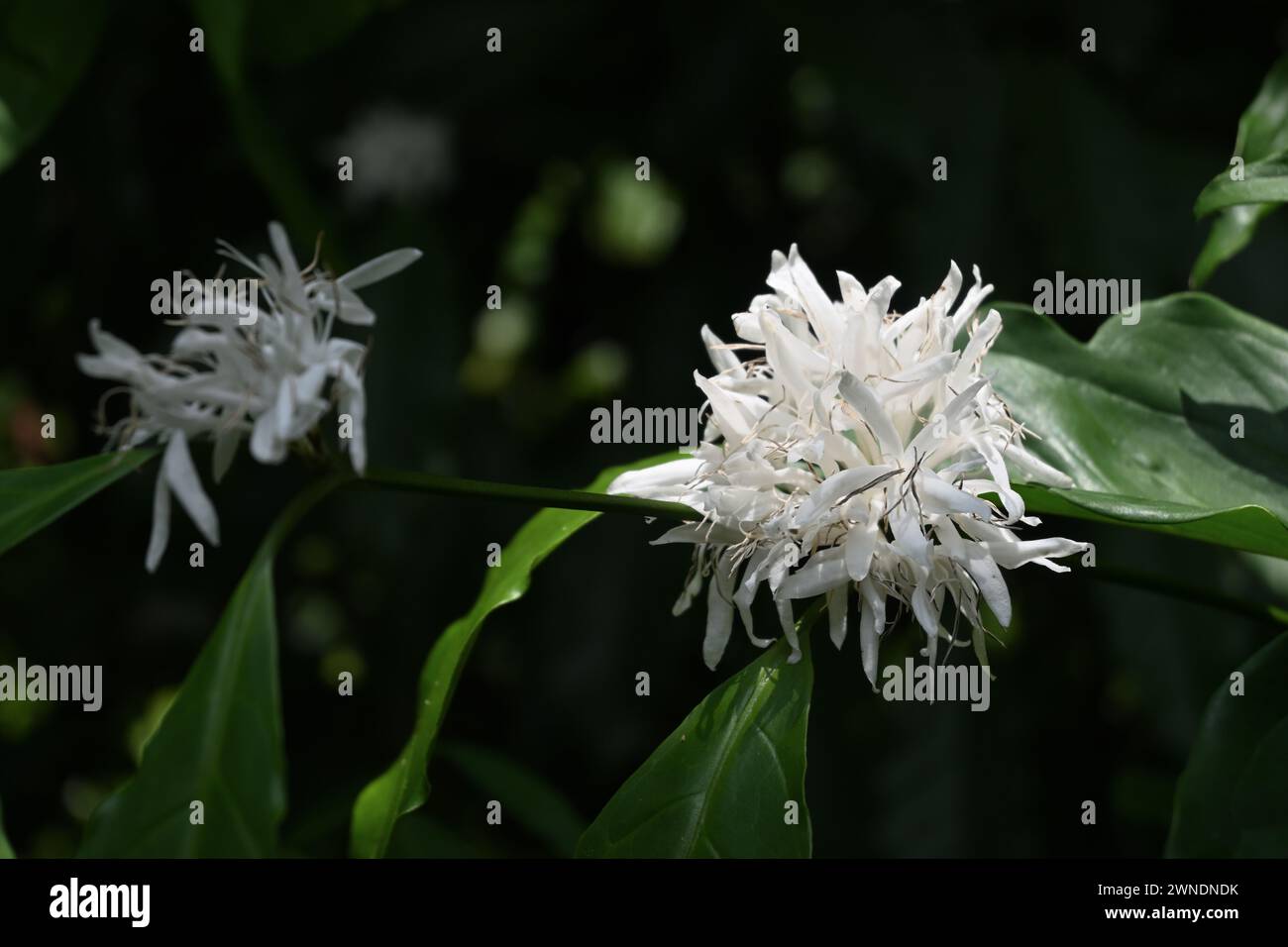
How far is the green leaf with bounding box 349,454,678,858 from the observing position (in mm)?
704

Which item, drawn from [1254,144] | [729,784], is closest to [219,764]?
[729,784]

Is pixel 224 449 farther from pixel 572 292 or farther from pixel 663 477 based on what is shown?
pixel 572 292

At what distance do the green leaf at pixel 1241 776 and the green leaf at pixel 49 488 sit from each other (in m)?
0.57

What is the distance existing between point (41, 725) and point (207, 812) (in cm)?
143

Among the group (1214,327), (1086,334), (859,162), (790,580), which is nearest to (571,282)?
(859,162)

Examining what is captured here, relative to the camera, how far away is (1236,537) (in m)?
0.67

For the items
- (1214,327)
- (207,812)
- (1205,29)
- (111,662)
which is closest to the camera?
(207,812)

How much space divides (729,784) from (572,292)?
136cm

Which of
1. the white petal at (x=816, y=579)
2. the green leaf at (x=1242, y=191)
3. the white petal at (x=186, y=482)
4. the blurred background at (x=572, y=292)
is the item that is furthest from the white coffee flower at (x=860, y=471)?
the blurred background at (x=572, y=292)

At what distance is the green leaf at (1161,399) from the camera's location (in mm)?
777

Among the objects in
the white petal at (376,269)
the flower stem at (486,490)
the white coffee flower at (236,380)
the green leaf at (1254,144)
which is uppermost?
the green leaf at (1254,144)

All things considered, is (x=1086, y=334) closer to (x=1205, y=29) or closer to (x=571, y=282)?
(x=1205, y=29)

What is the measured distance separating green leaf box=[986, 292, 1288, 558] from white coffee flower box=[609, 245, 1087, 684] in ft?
0.31

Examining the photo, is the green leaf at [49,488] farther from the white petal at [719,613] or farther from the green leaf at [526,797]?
the green leaf at [526,797]
